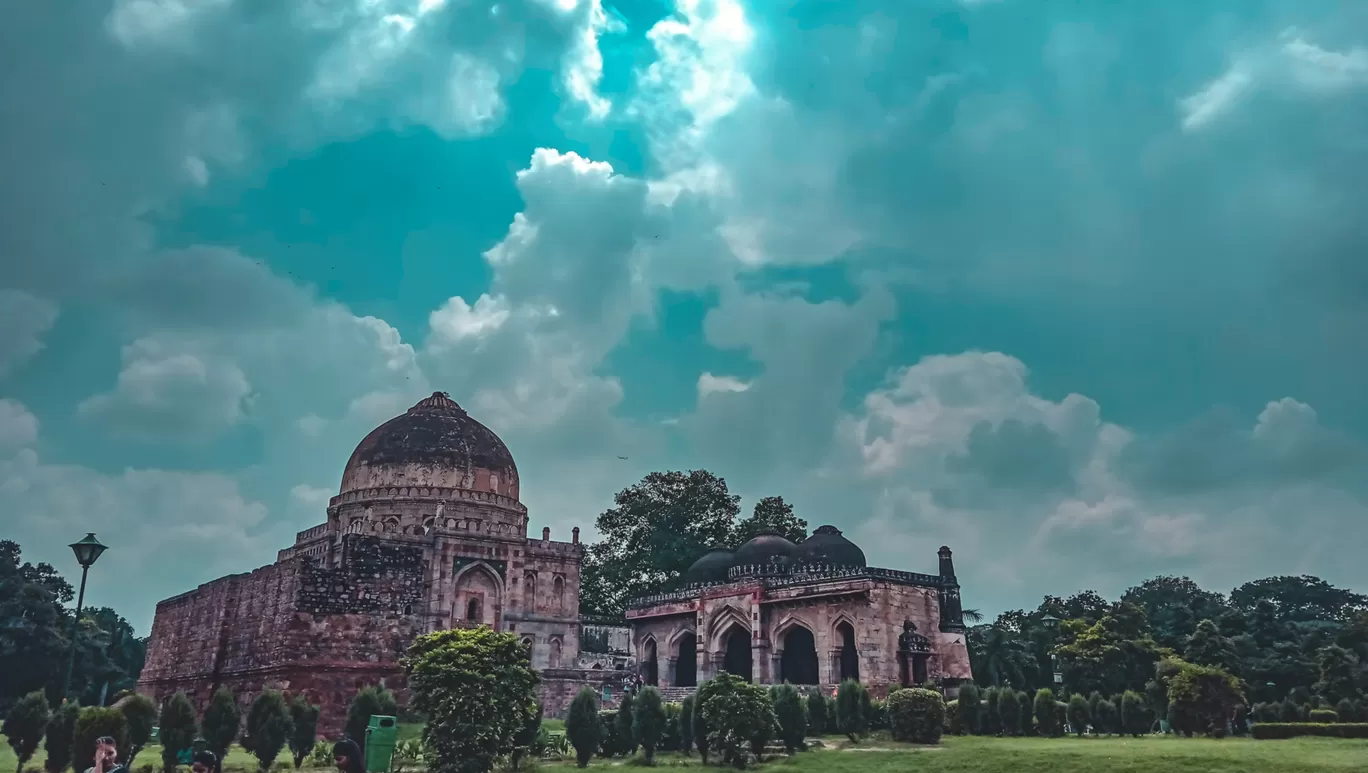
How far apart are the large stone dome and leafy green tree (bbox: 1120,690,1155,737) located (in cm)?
2170

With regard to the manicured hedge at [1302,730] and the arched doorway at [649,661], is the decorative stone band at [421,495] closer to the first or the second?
the arched doorway at [649,661]

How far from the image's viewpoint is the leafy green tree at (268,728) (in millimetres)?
16766

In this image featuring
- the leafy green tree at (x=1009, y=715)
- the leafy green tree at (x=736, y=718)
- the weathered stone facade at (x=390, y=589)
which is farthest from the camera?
the weathered stone facade at (x=390, y=589)

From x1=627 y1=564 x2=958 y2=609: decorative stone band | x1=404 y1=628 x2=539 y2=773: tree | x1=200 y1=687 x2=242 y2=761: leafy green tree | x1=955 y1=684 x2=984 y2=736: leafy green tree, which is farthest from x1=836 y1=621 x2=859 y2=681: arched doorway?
x1=200 y1=687 x2=242 y2=761: leafy green tree

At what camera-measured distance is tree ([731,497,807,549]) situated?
157 feet

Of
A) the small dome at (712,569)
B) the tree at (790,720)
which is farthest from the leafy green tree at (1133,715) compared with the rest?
the small dome at (712,569)

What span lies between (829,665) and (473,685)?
55.5 feet

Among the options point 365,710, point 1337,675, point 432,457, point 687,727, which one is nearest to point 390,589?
point 432,457

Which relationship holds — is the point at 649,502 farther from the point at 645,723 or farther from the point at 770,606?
the point at 645,723

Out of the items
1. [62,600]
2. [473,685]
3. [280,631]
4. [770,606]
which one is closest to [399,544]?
[280,631]

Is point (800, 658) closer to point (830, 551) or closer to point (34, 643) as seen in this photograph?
point (830, 551)

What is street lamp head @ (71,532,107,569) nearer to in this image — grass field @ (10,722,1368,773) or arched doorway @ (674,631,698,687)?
grass field @ (10,722,1368,773)

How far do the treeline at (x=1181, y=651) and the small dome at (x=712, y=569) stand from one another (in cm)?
995

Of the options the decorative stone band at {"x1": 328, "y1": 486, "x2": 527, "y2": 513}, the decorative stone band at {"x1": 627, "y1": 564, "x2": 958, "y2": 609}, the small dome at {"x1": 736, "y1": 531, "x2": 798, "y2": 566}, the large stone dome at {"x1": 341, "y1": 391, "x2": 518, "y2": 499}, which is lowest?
the decorative stone band at {"x1": 627, "y1": 564, "x2": 958, "y2": 609}
